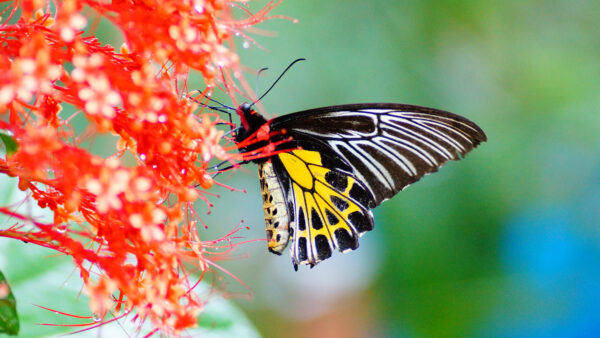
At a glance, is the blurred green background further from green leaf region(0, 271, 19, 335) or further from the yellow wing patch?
green leaf region(0, 271, 19, 335)

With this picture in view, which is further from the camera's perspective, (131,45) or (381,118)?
(381,118)

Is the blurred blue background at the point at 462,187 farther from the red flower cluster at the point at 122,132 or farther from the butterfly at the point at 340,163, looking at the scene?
the red flower cluster at the point at 122,132

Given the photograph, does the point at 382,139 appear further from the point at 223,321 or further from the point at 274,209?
the point at 223,321

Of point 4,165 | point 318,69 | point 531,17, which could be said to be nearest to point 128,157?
point 318,69

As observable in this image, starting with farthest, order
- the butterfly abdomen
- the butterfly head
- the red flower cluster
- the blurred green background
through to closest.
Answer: the blurred green background, the butterfly abdomen, the butterfly head, the red flower cluster

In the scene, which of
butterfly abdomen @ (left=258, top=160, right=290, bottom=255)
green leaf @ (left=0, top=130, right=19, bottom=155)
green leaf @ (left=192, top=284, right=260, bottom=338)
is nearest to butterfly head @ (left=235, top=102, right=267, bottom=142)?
butterfly abdomen @ (left=258, top=160, right=290, bottom=255)

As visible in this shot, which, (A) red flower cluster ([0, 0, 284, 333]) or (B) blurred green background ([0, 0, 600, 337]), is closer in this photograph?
(A) red flower cluster ([0, 0, 284, 333])

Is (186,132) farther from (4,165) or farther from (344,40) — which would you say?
(344,40)
